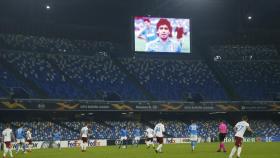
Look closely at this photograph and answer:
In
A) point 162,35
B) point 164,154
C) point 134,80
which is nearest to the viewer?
point 164,154

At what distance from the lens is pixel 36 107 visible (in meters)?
65.3

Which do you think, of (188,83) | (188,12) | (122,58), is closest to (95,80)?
(122,58)

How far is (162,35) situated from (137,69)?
10.1m

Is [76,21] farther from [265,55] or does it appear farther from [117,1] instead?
[265,55]

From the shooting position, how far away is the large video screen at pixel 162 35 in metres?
69.3

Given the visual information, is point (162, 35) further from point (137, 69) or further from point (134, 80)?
point (134, 80)

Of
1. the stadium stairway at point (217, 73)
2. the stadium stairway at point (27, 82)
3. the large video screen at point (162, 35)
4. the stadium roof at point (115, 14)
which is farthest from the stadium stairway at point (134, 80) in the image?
the stadium stairway at point (27, 82)

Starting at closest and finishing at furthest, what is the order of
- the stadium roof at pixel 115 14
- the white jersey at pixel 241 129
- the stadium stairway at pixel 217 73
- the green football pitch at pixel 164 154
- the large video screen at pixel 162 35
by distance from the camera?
1. the white jersey at pixel 241 129
2. the green football pitch at pixel 164 154
3. the large video screen at pixel 162 35
4. the stadium roof at pixel 115 14
5. the stadium stairway at pixel 217 73

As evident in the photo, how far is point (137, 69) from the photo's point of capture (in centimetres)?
7912

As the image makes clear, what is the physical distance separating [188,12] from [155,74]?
42.1 ft

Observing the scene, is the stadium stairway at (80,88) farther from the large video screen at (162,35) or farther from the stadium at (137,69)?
the large video screen at (162,35)

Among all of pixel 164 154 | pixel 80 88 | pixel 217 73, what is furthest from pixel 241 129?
pixel 217 73

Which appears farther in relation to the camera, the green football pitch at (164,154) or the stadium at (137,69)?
the stadium at (137,69)

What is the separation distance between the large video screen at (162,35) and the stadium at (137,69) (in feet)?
0.49
